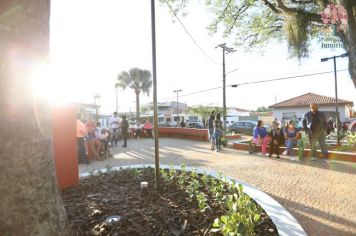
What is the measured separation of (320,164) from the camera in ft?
28.3

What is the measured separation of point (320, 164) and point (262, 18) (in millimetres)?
7410

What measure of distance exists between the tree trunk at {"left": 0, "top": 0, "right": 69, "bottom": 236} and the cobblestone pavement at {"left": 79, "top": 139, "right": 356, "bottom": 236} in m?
3.45

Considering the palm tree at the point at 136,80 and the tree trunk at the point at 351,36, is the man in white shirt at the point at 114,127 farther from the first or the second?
the palm tree at the point at 136,80

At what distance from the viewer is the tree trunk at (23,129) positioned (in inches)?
94.7

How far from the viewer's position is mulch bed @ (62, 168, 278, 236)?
3521mm

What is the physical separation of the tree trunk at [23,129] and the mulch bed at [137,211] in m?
0.62

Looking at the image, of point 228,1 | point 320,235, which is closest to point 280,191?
point 320,235

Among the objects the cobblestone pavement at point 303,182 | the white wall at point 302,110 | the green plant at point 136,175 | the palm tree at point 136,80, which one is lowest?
the cobblestone pavement at point 303,182

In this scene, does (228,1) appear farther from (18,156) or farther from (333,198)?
(18,156)

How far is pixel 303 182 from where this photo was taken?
6605mm

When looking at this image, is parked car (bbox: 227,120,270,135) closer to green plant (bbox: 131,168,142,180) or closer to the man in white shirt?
the man in white shirt

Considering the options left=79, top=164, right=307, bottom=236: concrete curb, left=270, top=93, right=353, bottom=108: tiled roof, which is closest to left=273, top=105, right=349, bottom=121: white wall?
left=270, top=93, right=353, bottom=108: tiled roof

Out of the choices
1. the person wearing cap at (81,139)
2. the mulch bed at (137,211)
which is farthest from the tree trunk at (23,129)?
the person wearing cap at (81,139)

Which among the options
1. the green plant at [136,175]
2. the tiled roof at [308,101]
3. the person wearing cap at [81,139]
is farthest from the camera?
the tiled roof at [308,101]
